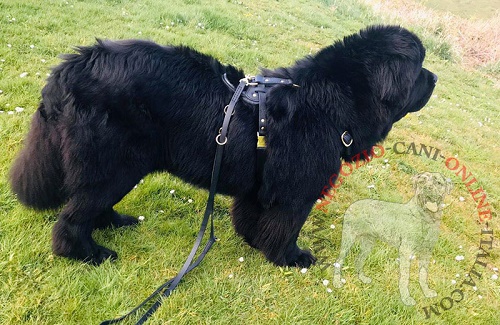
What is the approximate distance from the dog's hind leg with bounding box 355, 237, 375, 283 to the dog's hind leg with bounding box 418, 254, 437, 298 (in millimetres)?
418

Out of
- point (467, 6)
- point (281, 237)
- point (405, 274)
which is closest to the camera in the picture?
point (281, 237)

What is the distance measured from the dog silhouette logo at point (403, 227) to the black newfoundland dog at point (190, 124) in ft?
2.45

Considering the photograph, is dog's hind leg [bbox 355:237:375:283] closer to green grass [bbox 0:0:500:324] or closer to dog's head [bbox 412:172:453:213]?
green grass [bbox 0:0:500:324]

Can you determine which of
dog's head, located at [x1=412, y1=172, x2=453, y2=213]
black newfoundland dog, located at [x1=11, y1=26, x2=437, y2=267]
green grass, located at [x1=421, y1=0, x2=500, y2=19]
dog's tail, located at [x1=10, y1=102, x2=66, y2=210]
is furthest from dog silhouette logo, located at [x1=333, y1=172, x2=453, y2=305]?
green grass, located at [x1=421, y1=0, x2=500, y2=19]

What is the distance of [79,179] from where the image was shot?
2117mm

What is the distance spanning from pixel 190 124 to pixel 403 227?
6.55 feet

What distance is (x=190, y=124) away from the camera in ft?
7.13

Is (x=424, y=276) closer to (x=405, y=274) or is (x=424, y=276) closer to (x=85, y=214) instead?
(x=405, y=274)

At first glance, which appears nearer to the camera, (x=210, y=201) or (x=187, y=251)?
(x=210, y=201)

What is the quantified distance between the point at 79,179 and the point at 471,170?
4.84 meters

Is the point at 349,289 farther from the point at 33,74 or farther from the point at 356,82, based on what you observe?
the point at 33,74

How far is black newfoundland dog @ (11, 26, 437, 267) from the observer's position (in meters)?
2.04

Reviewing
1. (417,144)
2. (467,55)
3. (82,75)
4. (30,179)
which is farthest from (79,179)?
(467,55)

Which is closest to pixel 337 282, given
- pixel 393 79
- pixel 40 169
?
pixel 393 79
